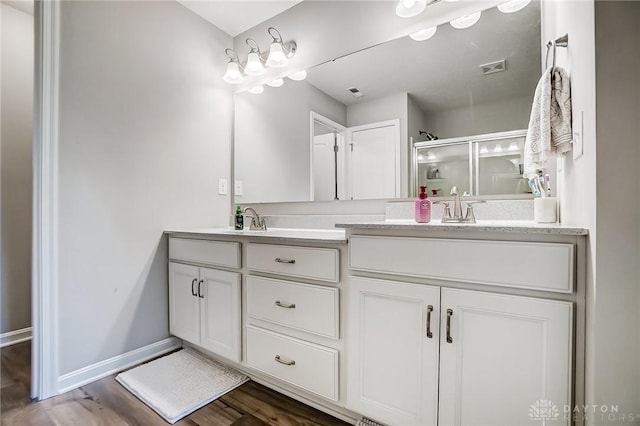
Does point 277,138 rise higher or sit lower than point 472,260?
higher

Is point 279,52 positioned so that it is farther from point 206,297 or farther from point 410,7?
point 206,297

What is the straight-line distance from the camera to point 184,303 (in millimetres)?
1929

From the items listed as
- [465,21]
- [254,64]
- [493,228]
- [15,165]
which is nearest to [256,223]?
[254,64]

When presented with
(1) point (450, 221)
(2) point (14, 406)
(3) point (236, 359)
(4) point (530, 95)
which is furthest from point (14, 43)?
(4) point (530, 95)

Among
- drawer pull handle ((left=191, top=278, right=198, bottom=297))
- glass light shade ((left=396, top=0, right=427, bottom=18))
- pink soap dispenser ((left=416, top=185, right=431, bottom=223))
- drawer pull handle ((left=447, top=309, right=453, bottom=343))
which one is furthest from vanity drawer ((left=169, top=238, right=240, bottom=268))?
glass light shade ((left=396, top=0, right=427, bottom=18))

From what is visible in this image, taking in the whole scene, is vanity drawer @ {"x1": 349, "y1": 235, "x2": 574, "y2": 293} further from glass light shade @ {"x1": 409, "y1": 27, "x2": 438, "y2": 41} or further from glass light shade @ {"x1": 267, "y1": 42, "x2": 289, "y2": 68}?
glass light shade @ {"x1": 267, "y1": 42, "x2": 289, "y2": 68}

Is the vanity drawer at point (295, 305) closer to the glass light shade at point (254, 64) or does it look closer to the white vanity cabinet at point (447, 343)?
the white vanity cabinet at point (447, 343)

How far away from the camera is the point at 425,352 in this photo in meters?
1.07

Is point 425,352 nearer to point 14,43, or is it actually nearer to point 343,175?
point 343,175

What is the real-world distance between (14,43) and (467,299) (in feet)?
11.1

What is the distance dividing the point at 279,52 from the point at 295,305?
173 cm

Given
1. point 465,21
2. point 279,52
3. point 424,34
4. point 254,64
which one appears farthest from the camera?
point 254,64

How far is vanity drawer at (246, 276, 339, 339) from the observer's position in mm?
1308

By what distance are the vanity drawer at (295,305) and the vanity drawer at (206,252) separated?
0.56ft
